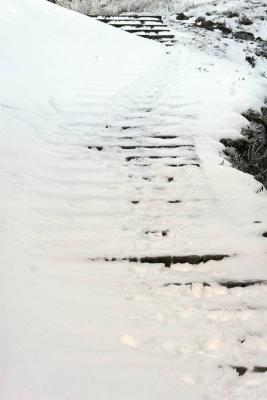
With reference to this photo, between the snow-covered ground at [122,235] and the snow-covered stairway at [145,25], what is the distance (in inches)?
96.2

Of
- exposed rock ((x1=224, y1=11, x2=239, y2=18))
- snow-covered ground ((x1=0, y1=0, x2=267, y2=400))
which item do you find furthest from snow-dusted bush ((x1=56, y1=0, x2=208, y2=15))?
snow-covered ground ((x1=0, y1=0, x2=267, y2=400))

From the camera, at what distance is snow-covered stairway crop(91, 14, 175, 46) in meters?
9.45

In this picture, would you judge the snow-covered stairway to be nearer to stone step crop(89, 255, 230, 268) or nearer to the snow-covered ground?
the snow-covered ground

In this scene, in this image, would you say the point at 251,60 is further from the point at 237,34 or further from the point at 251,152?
the point at 251,152

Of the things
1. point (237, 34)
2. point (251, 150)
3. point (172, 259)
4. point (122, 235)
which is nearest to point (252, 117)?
point (251, 150)

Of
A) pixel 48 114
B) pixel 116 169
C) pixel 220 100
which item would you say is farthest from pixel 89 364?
pixel 220 100

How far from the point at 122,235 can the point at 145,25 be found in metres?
7.24

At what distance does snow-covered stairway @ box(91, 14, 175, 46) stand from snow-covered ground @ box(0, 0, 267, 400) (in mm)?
2443

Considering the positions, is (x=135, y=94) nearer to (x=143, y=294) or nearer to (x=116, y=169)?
(x=116, y=169)

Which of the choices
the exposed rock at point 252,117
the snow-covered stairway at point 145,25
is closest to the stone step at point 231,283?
the exposed rock at point 252,117

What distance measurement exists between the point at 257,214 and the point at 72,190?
153 cm

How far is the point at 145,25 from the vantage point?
32.9 feet

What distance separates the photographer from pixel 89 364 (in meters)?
2.62

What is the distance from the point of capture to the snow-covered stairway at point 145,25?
31.0ft
